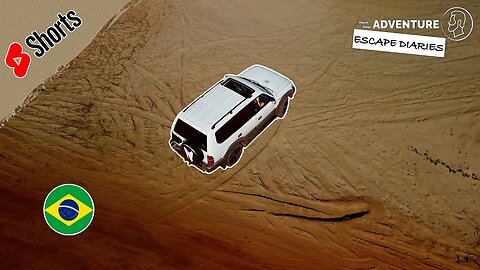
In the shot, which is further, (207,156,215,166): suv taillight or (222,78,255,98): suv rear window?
(222,78,255,98): suv rear window

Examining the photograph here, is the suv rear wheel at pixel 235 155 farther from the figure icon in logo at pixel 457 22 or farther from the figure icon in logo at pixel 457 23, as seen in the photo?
the figure icon in logo at pixel 457 22

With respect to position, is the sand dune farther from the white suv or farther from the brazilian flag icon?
the white suv

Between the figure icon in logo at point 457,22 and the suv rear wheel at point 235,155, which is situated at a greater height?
the figure icon in logo at point 457,22

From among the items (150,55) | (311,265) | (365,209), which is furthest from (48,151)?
(365,209)

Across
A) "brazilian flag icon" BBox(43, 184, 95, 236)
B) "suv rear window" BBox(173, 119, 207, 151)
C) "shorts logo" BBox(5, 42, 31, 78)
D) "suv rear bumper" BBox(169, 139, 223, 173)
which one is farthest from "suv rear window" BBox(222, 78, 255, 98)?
"shorts logo" BBox(5, 42, 31, 78)

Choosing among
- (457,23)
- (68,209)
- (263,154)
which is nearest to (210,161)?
(263,154)

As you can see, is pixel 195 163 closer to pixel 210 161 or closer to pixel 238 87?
pixel 210 161

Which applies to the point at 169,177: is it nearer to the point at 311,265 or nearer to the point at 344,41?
the point at 311,265

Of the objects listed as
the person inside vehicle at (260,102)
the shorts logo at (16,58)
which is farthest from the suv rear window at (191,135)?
the shorts logo at (16,58)
